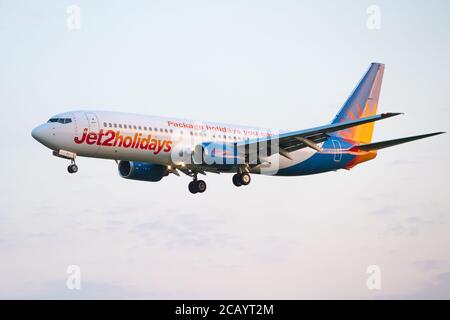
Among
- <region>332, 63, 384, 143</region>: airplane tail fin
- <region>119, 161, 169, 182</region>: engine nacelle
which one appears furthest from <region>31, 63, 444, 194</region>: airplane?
<region>332, 63, 384, 143</region>: airplane tail fin

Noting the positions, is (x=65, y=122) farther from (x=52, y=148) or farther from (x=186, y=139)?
(x=186, y=139)

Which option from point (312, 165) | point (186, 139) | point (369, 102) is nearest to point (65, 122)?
point (186, 139)

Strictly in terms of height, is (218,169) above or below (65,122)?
below

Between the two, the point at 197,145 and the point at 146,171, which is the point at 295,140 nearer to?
the point at 197,145

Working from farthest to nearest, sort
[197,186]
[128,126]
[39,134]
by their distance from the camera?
[197,186], [128,126], [39,134]

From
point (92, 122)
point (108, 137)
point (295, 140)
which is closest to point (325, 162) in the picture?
point (295, 140)

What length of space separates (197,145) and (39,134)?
36.5ft

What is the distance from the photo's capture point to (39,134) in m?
65.2

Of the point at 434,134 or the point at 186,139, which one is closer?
the point at 434,134

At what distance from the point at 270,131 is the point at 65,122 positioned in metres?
17.4

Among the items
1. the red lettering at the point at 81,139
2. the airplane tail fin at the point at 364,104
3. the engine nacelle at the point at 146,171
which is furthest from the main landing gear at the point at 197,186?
the airplane tail fin at the point at 364,104

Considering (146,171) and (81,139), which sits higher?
(81,139)

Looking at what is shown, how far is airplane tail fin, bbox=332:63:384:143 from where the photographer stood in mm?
82688

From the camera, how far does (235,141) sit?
239 ft
